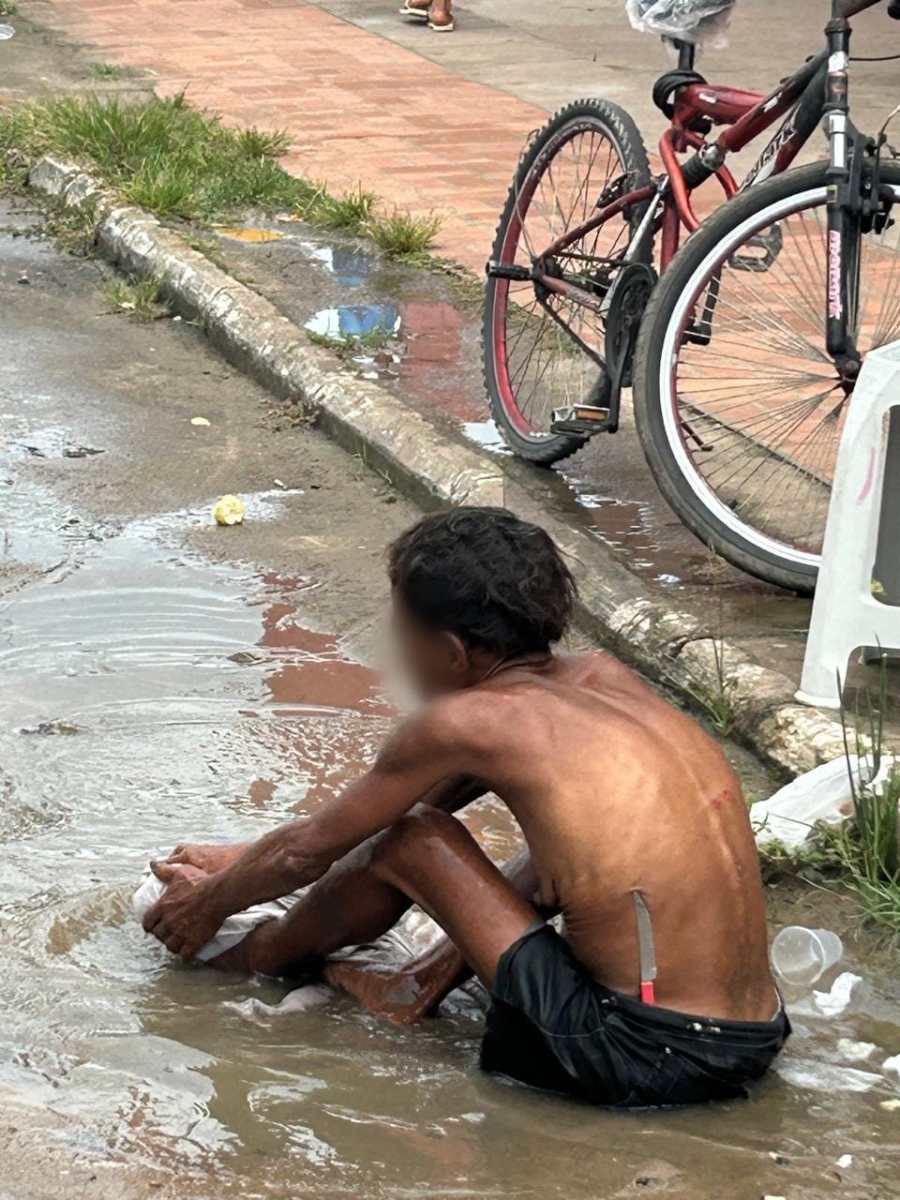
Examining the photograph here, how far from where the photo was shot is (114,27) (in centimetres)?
1322

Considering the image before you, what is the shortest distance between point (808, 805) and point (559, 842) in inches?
36.2

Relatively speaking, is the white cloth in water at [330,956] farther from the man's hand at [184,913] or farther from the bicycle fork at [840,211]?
the bicycle fork at [840,211]

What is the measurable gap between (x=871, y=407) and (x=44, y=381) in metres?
3.55

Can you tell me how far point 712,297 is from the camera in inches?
199

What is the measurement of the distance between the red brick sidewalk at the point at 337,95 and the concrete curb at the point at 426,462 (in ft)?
3.53

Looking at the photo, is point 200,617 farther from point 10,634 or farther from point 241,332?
point 241,332

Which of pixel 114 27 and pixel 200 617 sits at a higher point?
pixel 114 27

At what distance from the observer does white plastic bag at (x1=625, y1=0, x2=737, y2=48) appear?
5383 millimetres

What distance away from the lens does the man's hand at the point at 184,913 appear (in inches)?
137

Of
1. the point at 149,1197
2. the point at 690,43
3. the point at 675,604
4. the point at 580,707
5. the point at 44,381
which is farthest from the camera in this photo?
the point at 44,381

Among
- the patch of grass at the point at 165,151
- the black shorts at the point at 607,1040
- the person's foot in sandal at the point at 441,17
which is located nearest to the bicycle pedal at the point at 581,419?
the black shorts at the point at 607,1040

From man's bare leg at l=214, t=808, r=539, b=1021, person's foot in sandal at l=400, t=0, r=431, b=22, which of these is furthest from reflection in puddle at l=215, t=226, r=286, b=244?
person's foot in sandal at l=400, t=0, r=431, b=22

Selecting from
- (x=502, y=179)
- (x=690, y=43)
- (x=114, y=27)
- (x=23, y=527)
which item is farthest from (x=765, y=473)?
(x=114, y=27)

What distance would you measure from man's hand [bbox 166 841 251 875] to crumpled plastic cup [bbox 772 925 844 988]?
972mm
